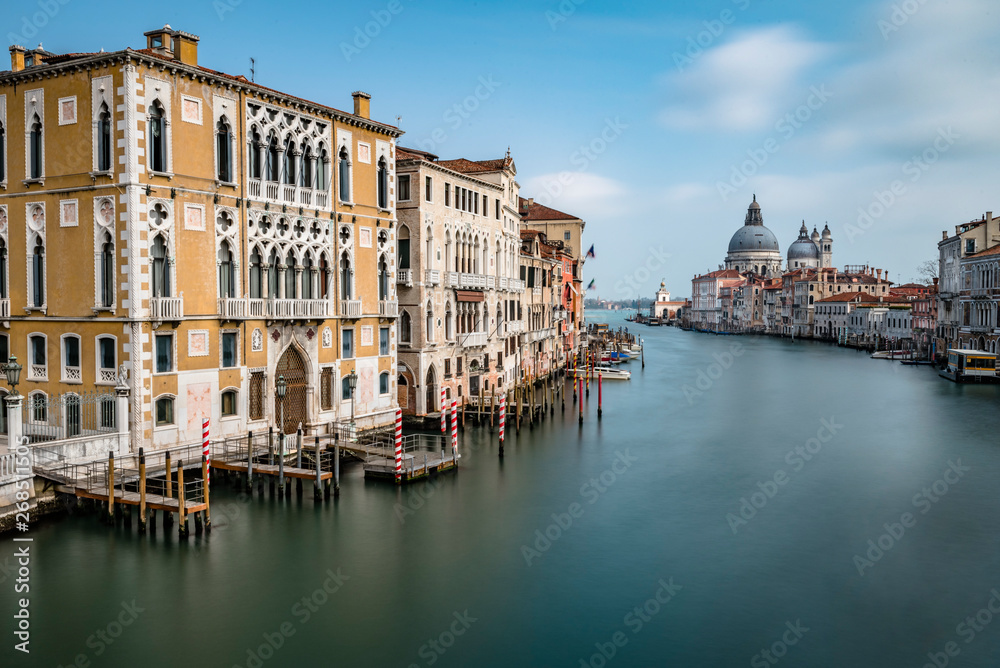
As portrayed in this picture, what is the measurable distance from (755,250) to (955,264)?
104 meters

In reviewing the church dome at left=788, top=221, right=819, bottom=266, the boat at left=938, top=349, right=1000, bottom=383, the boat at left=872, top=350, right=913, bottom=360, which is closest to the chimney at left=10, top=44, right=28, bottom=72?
the boat at left=938, top=349, right=1000, bottom=383

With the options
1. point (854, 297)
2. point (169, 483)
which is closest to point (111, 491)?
point (169, 483)

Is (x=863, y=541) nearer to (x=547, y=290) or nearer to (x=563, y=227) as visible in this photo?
(x=547, y=290)

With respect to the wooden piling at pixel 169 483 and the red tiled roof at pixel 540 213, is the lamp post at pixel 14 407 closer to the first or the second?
the wooden piling at pixel 169 483

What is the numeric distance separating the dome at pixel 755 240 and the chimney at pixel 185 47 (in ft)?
493

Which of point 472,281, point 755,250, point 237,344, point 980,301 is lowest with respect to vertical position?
point 237,344

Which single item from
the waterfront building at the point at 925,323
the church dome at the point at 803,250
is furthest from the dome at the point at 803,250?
the waterfront building at the point at 925,323

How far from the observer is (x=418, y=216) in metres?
25.6

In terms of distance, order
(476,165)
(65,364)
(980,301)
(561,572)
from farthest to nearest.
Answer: (980,301)
(476,165)
(65,364)
(561,572)

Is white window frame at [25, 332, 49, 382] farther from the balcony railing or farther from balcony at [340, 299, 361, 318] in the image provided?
balcony at [340, 299, 361, 318]

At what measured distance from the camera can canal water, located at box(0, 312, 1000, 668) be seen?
10930mm

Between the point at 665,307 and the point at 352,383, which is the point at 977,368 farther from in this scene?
the point at 665,307

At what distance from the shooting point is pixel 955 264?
55469 millimetres

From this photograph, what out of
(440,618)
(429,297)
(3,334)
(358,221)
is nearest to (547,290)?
(429,297)
